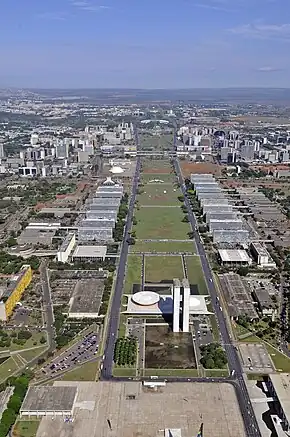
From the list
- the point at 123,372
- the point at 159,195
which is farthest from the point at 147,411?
the point at 159,195

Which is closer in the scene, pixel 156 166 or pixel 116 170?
pixel 116 170

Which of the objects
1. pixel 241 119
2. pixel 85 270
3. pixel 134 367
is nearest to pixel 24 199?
pixel 85 270

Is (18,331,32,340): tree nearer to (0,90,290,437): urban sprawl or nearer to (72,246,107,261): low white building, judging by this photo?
(0,90,290,437): urban sprawl

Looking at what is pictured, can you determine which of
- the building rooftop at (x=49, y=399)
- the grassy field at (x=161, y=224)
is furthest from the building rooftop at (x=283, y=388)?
the grassy field at (x=161, y=224)

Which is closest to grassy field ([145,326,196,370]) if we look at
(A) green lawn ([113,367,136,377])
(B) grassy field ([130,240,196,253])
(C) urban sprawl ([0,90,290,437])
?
(C) urban sprawl ([0,90,290,437])

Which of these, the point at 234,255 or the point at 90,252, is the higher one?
the point at 234,255

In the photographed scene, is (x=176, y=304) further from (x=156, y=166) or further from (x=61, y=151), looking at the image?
(x=61, y=151)

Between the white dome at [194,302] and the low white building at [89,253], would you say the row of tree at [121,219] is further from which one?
the white dome at [194,302]
